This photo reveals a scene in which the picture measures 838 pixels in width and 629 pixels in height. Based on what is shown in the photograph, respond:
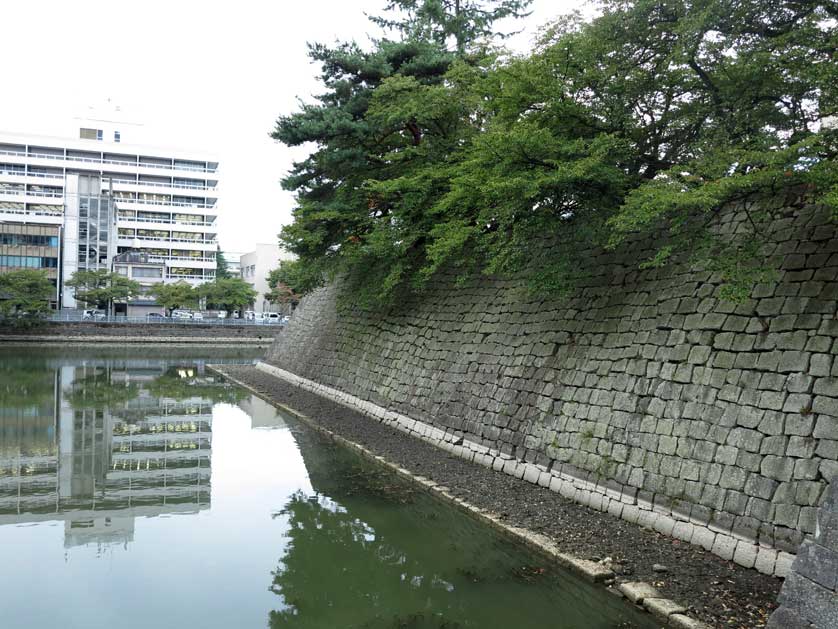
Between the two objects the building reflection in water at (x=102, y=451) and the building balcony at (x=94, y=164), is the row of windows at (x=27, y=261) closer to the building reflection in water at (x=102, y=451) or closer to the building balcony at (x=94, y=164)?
the building balcony at (x=94, y=164)

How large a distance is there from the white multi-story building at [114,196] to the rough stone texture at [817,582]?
182ft

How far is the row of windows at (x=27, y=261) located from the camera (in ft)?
150

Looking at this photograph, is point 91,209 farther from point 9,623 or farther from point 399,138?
Result: point 9,623

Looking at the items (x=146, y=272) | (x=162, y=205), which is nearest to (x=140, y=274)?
(x=146, y=272)

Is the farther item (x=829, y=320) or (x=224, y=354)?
(x=224, y=354)

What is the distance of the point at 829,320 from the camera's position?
6.01 m

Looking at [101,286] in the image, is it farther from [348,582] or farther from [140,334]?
[348,582]

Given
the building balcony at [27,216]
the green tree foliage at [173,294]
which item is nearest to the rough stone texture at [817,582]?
the green tree foliage at [173,294]

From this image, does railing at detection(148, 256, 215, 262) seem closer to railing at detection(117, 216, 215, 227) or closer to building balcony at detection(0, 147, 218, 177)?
railing at detection(117, 216, 215, 227)

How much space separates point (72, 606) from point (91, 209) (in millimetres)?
53511

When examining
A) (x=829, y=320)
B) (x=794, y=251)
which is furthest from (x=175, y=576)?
(x=794, y=251)

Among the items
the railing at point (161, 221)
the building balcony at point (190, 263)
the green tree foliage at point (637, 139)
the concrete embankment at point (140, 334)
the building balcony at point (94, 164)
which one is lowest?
the concrete embankment at point (140, 334)

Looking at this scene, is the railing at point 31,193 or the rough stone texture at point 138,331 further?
the railing at point 31,193

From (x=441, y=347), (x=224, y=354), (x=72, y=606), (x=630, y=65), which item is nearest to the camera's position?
(x=72, y=606)
